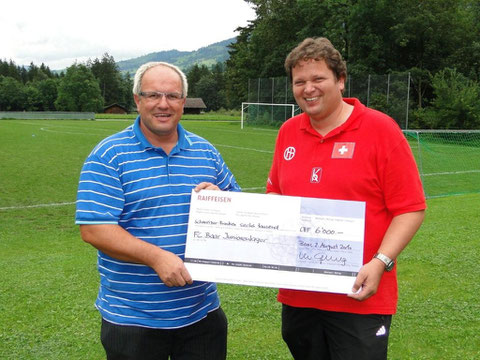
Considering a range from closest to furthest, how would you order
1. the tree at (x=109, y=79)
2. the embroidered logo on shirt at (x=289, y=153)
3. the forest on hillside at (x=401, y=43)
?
the embroidered logo on shirt at (x=289, y=153) < the forest on hillside at (x=401, y=43) < the tree at (x=109, y=79)

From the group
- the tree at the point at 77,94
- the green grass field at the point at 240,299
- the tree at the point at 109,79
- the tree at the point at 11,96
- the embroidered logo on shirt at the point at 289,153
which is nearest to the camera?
the embroidered logo on shirt at the point at 289,153

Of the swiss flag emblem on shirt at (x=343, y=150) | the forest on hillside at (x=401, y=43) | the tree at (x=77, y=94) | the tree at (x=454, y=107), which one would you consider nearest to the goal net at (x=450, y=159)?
the tree at (x=454, y=107)

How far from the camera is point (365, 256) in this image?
2457mm

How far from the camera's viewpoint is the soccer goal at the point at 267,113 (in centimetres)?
3944

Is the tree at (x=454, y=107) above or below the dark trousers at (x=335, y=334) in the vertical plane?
above

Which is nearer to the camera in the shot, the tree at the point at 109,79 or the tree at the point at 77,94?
the tree at the point at 77,94

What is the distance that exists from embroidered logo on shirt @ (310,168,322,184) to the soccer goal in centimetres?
3529

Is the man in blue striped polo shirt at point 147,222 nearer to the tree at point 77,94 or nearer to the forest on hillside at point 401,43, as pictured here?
the forest on hillside at point 401,43

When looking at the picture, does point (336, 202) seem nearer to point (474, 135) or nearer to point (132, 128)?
point (132, 128)

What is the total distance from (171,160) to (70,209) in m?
8.10

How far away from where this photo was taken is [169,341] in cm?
258

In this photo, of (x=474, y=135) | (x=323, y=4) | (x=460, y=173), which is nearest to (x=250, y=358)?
(x=460, y=173)

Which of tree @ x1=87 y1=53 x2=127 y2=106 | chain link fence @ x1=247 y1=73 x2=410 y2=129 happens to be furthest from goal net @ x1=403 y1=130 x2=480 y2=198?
tree @ x1=87 y1=53 x2=127 y2=106

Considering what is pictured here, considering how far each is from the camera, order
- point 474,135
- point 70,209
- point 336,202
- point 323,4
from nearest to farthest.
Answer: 1. point 336,202
2. point 70,209
3. point 474,135
4. point 323,4
